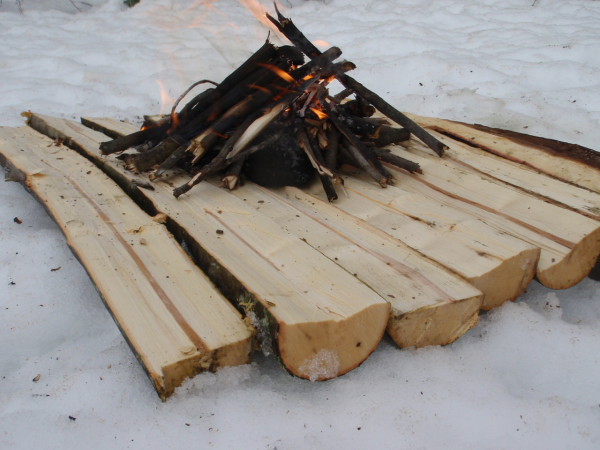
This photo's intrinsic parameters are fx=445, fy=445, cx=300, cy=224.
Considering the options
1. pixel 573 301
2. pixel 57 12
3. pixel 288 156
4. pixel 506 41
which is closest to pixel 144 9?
pixel 57 12

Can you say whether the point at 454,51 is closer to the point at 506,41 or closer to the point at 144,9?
the point at 506,41

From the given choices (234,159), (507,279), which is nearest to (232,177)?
(234,159)

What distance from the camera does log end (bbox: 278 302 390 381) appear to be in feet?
4.40

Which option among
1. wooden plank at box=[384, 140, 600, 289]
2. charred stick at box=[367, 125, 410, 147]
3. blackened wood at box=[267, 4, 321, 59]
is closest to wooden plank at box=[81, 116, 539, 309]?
wooden plank at box=[384, 140, 600, 289]

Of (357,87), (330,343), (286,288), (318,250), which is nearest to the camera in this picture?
(330,343)

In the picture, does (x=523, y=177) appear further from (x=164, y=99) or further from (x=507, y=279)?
(x=164, y=99)

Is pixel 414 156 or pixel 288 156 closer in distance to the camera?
pixel 288 156

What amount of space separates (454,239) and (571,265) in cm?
49

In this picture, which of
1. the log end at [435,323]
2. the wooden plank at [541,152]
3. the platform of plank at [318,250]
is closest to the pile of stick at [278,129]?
the platform of plank at [318,250]

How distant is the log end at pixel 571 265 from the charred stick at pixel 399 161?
0.85 meters

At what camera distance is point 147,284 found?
1.60 metres

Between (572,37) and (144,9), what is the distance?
5.59 meters

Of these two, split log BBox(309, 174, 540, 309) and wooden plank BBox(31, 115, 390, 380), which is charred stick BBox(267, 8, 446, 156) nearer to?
split log BBox(309, 174, 540, 309)

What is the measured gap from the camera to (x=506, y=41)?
187 inches
